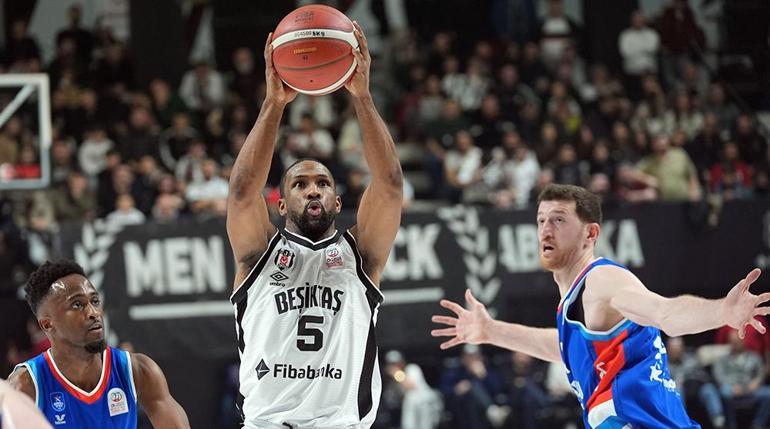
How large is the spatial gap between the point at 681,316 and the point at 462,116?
41.8 feet

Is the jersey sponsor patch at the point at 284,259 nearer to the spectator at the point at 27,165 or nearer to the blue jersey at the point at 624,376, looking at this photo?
the blue jersey at the point at 624,376

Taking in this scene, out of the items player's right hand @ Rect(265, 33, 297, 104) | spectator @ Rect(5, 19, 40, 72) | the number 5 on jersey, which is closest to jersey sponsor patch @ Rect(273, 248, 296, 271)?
the number 5 on jersey

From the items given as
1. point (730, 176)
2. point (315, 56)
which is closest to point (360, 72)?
point (315, 56)

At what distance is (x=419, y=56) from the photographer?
756 inches

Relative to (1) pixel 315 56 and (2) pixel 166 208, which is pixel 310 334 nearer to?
(1) pixel 315 56

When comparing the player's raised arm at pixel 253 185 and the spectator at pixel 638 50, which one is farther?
the spectator at pixel 638 50

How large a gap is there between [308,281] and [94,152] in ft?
35.2

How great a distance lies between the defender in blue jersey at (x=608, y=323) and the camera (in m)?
5.29

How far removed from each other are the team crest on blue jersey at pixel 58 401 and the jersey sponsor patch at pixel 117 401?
0.75 feet

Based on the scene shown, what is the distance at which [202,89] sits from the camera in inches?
707

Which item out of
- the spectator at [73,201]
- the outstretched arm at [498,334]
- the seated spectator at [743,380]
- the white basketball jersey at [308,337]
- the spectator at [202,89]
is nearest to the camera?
the white basketball jersey at [308,337]

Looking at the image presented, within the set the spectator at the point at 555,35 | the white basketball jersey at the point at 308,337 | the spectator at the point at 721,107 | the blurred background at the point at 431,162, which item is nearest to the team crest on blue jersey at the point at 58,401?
the white basketball jersey at the point at 308,337

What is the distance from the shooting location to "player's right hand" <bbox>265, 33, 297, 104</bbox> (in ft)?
19.8

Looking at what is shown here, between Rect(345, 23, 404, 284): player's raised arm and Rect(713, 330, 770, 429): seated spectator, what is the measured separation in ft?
34.2
